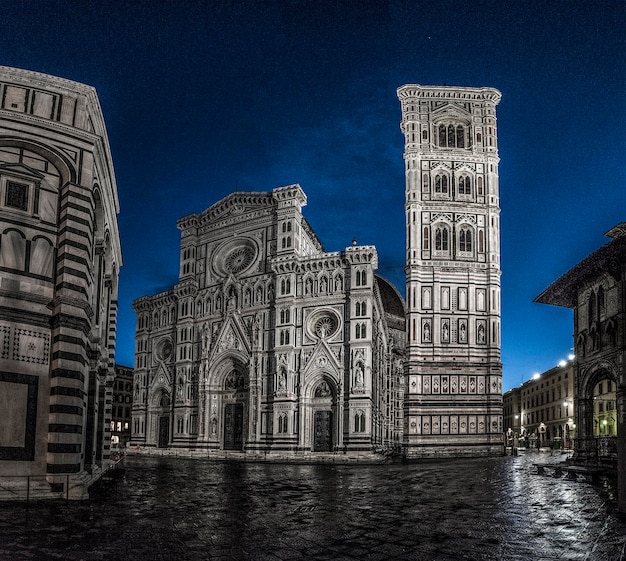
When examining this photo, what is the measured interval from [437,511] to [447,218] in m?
51.7

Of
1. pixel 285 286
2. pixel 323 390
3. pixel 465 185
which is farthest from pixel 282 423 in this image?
pixel 465 185

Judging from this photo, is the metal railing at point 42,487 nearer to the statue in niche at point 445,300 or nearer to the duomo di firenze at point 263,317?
the duomo di firenze at point 263,317

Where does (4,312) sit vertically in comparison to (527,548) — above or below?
above

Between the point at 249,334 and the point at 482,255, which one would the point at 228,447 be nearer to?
the point at 249,334

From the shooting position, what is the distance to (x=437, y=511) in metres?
14.9

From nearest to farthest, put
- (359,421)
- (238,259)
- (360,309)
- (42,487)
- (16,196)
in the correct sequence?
1. (42,487)
2. (16,196)
3. (359,421)
4. (360,309)
5. (238,259)

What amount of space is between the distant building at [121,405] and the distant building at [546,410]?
53.3 m

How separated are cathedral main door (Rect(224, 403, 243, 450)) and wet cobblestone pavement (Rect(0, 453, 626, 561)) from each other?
3457 centimetres

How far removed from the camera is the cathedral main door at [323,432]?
1948 inches

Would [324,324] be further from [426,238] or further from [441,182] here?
[441,182]

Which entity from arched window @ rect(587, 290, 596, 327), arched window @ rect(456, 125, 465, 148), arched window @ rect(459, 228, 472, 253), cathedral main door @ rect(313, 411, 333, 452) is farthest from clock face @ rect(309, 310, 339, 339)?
arched window @ rect(456, 125, 465, 148)

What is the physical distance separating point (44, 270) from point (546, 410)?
9851cm

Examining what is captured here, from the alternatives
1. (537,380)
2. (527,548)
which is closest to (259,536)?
(527,548)

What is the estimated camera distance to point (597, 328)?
32594mm
